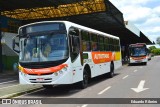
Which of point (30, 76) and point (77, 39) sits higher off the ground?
point (77, 39)

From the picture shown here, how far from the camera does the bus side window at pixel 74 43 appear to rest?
14.2 m

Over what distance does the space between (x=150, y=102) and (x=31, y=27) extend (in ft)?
20.5

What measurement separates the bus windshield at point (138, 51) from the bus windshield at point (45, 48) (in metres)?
31.2

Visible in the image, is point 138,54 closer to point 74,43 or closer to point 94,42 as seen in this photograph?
point 94,42

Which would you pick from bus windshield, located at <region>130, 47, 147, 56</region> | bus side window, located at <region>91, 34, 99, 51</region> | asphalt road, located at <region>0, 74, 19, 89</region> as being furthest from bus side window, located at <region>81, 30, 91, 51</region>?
bus windshield, located at <region>130, 47, 147, 56</region>

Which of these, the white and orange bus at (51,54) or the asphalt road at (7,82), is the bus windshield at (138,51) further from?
the white and orange bus at (51,54)

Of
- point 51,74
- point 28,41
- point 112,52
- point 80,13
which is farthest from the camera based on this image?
point 80,13

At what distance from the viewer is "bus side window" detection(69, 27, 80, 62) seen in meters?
14.2

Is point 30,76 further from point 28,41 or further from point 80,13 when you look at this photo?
point 80,13

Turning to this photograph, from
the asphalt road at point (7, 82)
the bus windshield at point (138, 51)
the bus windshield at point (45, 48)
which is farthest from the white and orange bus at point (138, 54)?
the bus windshield at point (45, 48)

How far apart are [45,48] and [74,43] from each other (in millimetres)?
1396

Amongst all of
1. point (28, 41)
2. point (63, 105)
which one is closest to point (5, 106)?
point (63, 105)

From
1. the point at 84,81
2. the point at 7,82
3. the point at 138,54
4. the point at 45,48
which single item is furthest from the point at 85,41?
the point at 138,54

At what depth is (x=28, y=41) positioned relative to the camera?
14.4m
